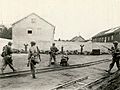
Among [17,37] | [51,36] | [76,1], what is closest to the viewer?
[76,1]

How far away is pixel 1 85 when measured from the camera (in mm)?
6828

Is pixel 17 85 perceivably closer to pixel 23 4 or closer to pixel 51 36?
pixel 23 4

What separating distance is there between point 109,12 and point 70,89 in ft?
16.0

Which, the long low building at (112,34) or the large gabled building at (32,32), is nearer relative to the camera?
the long low building at (112,34)

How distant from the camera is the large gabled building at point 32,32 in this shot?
24062 millimetres

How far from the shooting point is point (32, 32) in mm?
24969

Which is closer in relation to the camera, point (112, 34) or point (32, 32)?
point (112, 34)

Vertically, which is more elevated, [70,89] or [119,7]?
[119,7]

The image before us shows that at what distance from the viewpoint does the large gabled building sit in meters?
24.1

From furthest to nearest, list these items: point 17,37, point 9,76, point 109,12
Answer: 1. point 17,37
2. point 109,12
3. point 9,76

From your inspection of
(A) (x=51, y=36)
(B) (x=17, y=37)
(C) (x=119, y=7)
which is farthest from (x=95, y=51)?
(C) (x=119, y=7)

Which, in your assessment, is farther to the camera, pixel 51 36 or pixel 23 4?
pixel 51 36

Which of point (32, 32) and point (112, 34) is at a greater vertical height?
point (32, 32)

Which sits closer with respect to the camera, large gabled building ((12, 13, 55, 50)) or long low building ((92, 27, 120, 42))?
long low building ((92, 27, 120, 42))
